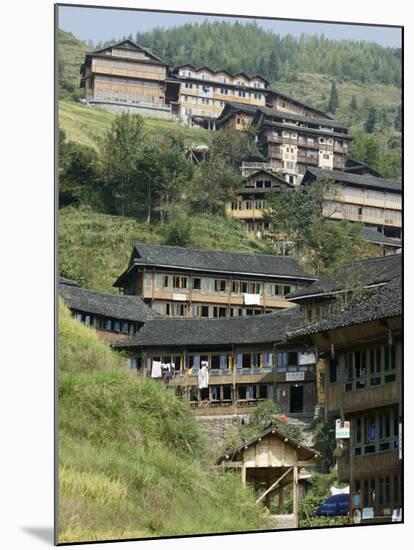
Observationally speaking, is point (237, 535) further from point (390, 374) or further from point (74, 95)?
point (74, 95)

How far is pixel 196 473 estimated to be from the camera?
1734cm

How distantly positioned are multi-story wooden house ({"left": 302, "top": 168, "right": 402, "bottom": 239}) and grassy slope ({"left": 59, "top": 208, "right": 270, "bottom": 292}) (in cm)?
110

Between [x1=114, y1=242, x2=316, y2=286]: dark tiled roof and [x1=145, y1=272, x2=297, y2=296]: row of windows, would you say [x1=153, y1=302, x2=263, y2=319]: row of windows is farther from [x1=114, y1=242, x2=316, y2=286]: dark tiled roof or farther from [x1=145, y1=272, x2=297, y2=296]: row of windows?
[x1=114, y1=242, x2=316, y2=286]: dark tiled roof

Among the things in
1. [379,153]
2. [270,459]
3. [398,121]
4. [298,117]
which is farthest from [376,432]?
[298,117]

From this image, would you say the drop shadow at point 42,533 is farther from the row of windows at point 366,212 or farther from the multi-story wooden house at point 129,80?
the row of windows at point 366,212

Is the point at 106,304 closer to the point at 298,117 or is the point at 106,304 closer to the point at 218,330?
the point at 218,330

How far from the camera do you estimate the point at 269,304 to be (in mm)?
19547

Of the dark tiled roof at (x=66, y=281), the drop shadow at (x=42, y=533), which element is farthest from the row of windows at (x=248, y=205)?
the drop shadow at (x=42, y=533)

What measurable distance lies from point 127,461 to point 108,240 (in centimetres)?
292

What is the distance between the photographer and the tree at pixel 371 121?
1894 cm

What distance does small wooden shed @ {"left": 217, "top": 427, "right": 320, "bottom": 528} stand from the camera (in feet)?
58.3

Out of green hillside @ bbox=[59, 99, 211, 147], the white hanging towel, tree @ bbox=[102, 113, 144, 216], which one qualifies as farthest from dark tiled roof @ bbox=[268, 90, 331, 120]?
the white hanging towel

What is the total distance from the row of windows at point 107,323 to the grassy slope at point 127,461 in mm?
126

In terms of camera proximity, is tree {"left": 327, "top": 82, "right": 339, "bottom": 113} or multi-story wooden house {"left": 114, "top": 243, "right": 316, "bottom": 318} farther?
multi-story wooden house {"left": 114, "top": 243, "right": 316, "bottom": 318}
